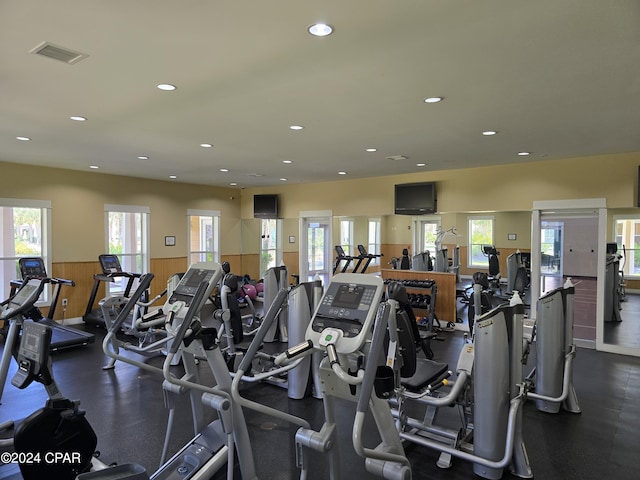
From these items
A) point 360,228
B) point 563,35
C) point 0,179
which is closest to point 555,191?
point 360,228

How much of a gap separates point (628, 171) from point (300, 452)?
571 cm

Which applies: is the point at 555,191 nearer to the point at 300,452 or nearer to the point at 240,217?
the point at 300,452

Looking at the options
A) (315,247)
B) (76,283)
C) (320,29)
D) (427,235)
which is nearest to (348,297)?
(320,29)

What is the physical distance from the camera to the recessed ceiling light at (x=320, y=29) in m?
2.16

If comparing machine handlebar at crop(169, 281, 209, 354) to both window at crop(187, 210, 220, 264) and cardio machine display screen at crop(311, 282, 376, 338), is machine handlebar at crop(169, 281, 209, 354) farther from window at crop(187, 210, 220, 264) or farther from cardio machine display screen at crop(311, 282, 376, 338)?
window at crop(187, 210, 220, 264)

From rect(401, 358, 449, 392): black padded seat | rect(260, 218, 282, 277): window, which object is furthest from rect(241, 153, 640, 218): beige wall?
rect(401, 358, 449, 392): black padded seat

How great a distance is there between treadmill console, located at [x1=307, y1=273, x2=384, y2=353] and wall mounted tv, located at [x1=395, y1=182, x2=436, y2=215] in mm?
5293

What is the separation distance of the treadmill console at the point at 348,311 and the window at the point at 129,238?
7069 millimetres

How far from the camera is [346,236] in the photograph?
8453 millimetres

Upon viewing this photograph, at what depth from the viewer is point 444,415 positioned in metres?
3.76

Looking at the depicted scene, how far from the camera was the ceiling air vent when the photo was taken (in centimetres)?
240

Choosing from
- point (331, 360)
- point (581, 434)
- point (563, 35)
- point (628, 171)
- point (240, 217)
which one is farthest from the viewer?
point (240, 217)

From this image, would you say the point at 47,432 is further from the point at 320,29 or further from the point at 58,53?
the point at 320,29

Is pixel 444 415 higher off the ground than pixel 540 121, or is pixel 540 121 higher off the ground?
pixel 540 121
